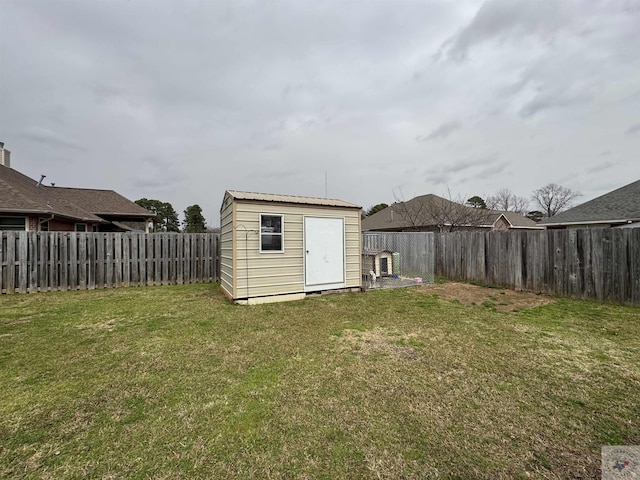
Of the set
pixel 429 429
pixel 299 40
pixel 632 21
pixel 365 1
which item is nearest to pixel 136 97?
pixel 299 40

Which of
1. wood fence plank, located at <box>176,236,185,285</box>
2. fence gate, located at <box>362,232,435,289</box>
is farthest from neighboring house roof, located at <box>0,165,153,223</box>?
fence gate, located at <box>362,232,435,289</box>

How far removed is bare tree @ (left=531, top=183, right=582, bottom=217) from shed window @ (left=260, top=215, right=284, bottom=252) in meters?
44.7

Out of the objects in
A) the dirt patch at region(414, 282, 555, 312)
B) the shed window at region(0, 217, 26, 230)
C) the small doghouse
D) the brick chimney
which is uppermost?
the brick chimney

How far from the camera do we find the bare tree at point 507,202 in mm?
31234

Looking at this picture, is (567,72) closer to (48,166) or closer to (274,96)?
(274,96)

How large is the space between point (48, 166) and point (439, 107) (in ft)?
72.7

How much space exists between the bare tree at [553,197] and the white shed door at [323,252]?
1689 inches

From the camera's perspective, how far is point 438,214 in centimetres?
1900

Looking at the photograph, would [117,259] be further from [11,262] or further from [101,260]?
[11,262]

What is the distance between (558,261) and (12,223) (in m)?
18.2

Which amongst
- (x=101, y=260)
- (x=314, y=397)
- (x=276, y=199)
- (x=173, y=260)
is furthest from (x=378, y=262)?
(x=101, y=260)

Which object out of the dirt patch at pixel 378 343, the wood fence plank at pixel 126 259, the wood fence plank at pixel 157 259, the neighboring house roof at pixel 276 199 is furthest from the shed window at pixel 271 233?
the wood fence plank at pixel 126 259

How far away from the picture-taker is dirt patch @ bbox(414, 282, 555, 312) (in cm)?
679

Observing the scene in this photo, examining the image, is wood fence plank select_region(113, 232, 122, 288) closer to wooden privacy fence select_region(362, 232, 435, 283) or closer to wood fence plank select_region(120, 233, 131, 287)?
wood fence plank select_region(120, 233, 131, 287)
